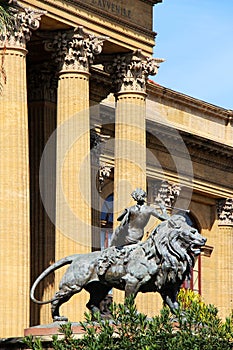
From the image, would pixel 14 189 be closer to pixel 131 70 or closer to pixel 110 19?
pixel 110 19

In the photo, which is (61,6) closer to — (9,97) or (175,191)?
(9,97)

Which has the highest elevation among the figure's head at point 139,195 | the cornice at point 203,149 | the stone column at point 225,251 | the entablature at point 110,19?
the entablature at point 110,19

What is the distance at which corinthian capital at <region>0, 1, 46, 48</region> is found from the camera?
4950cm

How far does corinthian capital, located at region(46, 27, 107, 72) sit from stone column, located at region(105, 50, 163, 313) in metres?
3.00

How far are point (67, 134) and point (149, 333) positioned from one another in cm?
1731

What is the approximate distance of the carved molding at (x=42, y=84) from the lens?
56562 millimetres

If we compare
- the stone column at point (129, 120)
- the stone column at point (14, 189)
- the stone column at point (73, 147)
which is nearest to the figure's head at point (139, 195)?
the stone column at point (14, 189)

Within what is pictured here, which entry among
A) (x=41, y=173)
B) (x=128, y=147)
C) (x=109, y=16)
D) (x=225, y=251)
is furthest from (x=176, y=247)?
(x=225, y=251)

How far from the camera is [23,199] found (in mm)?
49094

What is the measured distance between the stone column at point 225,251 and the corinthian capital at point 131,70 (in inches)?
764

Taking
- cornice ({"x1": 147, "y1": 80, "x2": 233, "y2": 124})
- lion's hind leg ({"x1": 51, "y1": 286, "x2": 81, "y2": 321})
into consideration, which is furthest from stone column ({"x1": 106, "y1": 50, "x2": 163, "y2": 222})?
lion's hind leg ({"x1": 51, "y1": 286, "x2": 81, "y2": 321})

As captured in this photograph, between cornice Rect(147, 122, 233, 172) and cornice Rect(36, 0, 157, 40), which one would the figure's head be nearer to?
cornice Rect(36, 0, 157, 40)

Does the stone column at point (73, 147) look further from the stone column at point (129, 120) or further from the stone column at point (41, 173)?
the stone column at point (41, 173)

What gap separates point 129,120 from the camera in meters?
A: 55.7
